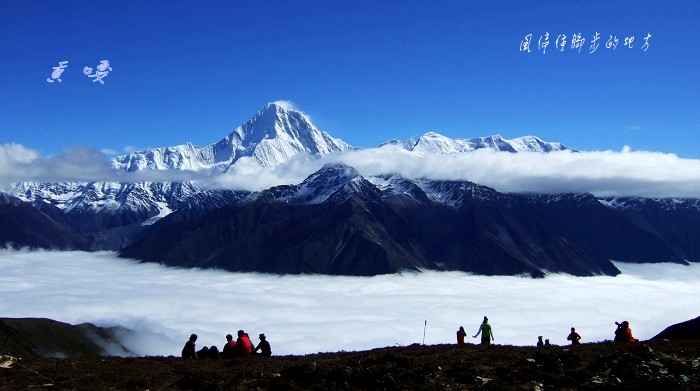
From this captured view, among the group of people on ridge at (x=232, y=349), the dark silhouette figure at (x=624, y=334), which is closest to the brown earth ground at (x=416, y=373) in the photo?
the group of people on ridge at (x=232, y=349)

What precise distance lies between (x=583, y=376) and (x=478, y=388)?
22.4ft

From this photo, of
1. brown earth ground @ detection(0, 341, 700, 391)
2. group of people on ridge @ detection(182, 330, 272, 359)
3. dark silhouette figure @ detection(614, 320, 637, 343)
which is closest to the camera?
brown earth ground @ detection(0, 341, 700, 391)

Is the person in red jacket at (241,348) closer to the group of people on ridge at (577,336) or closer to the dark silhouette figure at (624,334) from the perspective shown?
the group of people on ridge at (577,336)

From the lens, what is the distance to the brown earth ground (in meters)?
34.3

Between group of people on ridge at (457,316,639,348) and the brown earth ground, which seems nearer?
the brown earth ground

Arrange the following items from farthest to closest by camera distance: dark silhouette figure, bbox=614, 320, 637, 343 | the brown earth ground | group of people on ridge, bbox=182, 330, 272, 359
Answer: dark silhouette figure, bbox=614, 320, 637, 343 < group of people on ridge, bbox=182, 330, 272, 359 < the brown earth ground

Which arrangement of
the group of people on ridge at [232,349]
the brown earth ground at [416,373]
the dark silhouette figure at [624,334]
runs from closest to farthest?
1. the brown earth ground at [416,373]
2. the group of people on ridge at [232,349]
3. the dark silhouette figure at [624,334]

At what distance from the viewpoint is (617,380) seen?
111 ft

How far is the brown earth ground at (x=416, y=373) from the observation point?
1352 inches

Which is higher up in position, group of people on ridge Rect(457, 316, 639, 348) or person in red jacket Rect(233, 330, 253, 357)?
group of people on ridge Rect(457, 316, 639, 348)

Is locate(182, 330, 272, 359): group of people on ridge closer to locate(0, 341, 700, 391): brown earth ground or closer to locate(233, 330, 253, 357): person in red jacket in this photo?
locate(233, 330, 253, 357): person in red jacket

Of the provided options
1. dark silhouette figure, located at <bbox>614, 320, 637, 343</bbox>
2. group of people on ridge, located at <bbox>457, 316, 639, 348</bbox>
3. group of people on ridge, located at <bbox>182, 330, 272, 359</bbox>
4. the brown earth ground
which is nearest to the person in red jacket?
group of people on ridge, located at <bbox>182, 330, 272, 359</bbox>

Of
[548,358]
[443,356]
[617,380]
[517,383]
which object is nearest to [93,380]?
[443,356]

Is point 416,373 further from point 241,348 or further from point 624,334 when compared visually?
point 624,334
